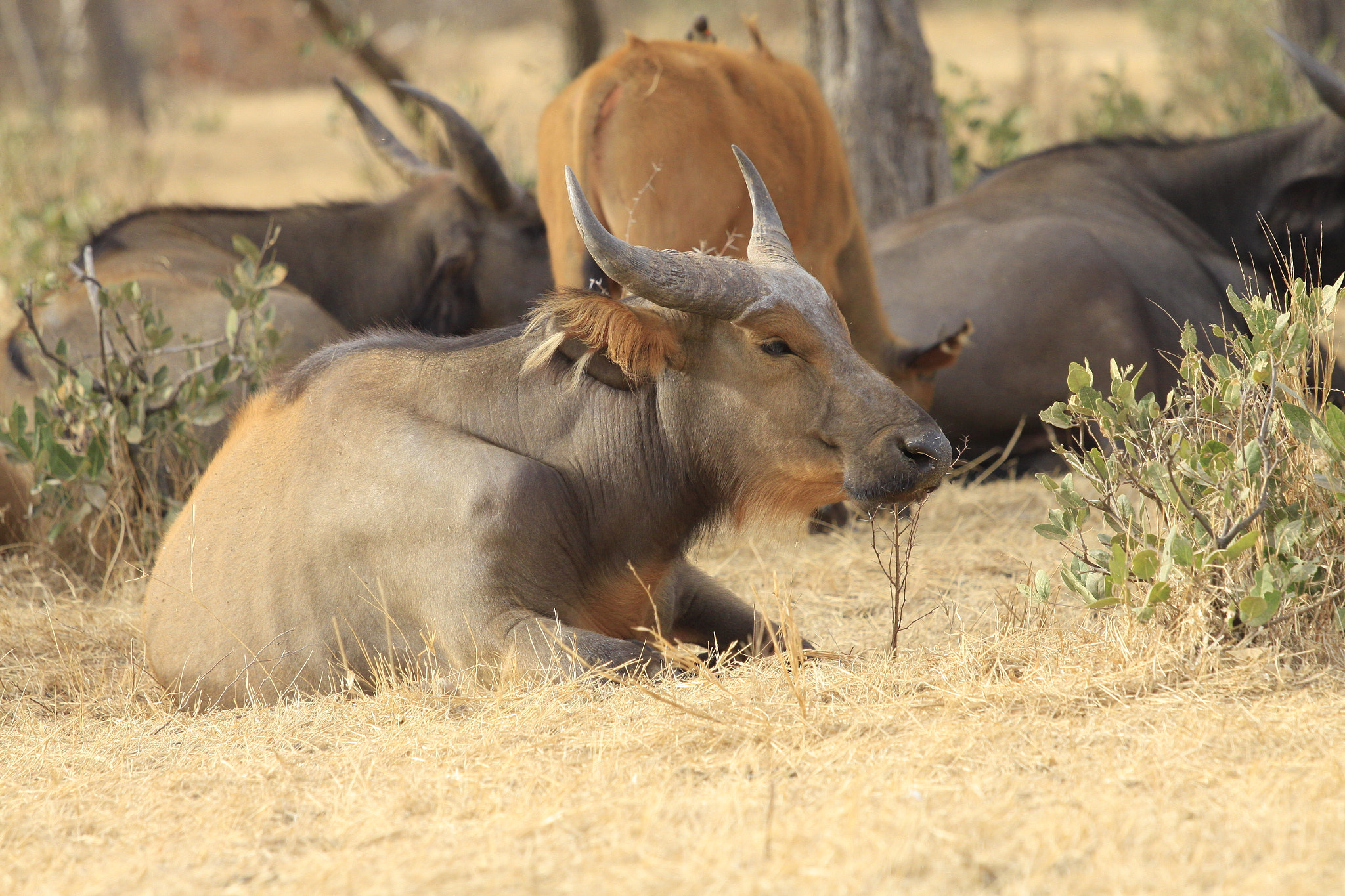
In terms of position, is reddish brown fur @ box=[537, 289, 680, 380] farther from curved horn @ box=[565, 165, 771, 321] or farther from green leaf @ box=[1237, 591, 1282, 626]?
green leaf @ box=[1237, 591, 1282, 626]

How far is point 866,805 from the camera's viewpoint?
8.93 ft

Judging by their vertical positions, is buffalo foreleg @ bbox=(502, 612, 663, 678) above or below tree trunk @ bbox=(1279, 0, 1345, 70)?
below

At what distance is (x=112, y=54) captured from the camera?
83.9ft

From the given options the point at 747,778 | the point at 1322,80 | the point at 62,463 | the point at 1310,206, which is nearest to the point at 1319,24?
the point at 1310,206

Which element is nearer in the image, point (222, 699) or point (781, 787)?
point (781, 787)

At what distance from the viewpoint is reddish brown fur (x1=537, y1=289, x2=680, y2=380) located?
395 cm

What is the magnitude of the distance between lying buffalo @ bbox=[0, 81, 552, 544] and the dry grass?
421cm

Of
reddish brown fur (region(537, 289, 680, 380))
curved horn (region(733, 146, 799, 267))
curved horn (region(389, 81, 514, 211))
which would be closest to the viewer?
reddish brown fur (region(537, 289, 680, 380))

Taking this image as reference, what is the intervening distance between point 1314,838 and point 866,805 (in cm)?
81

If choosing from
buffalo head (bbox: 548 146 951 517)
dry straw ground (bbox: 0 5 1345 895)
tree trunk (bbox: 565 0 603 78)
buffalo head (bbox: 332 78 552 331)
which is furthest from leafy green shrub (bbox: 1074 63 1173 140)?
dry straw ground (bbox: 0 5 1345 895)

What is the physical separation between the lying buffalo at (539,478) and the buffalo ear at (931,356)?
1959 millimetres

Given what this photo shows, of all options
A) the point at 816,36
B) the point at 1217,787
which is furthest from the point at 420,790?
the point at 816,36

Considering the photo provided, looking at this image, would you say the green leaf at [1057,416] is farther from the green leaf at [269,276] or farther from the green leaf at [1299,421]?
the green leaf at [269,276]

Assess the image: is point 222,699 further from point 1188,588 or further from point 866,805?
point 1188,588
